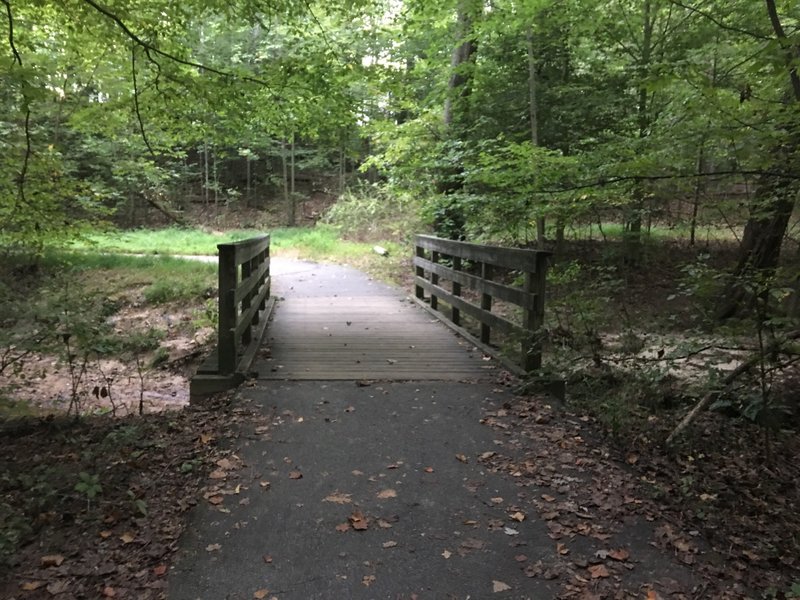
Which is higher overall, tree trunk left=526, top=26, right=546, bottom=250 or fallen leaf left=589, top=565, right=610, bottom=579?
tree trunk left=526, top=26, right=546, bottom=250

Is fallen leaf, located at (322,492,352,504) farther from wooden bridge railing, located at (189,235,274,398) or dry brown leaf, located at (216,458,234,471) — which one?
wooden bridge railing, located at (189,235,274,398)

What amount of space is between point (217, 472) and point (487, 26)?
930 centimetres

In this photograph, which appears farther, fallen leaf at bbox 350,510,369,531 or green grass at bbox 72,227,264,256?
green grass at bbox 72,227,264,256

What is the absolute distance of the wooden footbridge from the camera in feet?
17.6

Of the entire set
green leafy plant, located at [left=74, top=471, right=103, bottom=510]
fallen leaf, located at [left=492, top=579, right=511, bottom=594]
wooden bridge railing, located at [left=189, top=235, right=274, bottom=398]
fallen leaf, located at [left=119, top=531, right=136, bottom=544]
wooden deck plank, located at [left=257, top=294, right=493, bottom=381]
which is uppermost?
wooden bridge railing, located at [left=189, top=235, right=274, bottom=398]

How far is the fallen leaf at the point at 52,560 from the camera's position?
9.11 ft

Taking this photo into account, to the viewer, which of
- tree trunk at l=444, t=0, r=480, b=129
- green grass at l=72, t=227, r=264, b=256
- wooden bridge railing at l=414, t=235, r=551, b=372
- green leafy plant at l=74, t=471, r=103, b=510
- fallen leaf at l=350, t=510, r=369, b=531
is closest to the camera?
fallen leaf at l=350, t=510, r=369, b=531

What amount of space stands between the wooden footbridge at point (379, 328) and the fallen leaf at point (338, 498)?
220 centimetres

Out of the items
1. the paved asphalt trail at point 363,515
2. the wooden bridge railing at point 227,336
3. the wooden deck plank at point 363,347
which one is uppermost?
the wooden bridge railing at point 227,336

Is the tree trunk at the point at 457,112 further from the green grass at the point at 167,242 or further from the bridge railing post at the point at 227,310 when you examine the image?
the green grass at the point at 167,242

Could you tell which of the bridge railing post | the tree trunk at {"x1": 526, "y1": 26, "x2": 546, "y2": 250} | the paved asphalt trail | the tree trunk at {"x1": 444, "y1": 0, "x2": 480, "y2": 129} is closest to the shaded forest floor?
the paved asphalt trail

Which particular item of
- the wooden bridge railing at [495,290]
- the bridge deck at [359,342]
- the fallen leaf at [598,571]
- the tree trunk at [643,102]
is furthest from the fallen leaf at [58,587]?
the tree trunk at [643,102]

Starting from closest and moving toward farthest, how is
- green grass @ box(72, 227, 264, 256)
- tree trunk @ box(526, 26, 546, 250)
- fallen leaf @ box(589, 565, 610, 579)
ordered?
fallen leaf @ box(589, 565, 610, 579) < tree trunk @ box(526, 26, 546, 250) < green grass @ box(72, 227, 264, 256)

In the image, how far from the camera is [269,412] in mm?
4789
